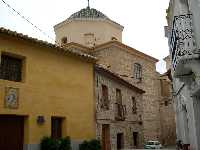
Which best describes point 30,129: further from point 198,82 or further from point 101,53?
A: point 101,53

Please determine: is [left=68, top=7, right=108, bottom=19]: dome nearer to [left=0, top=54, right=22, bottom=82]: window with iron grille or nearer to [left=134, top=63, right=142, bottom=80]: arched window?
[left=134, top=63, right=142, bottom=80]: arched window

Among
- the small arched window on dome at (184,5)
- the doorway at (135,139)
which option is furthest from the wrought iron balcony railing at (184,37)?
the doorway at (135,139)

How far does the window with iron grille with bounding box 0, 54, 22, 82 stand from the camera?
38.3ft

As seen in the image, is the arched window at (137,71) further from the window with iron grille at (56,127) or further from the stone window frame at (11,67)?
the stone window frame at (11,67)

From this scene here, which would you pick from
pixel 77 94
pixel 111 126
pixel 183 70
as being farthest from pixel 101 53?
pixel 183 70

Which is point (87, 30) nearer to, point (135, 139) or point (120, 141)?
point (135, 139)

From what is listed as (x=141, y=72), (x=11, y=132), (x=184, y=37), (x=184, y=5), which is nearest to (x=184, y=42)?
(x=184, y=37)

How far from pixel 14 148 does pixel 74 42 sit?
18143 mm

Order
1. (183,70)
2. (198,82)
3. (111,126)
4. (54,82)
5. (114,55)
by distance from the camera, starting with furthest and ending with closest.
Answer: (114,55) < (111,126) < (54,82) < (183,70) < (198,82)

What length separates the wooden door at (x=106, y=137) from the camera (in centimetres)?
1744

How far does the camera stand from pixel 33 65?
41.5 ft

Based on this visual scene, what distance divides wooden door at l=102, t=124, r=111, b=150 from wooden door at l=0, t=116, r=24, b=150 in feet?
20.6

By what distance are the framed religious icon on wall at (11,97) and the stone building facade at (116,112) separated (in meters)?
5.27

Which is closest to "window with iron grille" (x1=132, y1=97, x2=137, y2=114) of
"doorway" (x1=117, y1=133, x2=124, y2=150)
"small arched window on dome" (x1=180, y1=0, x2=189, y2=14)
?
"doorway" (x1=117, y1=133, x2=124, y2=150)
